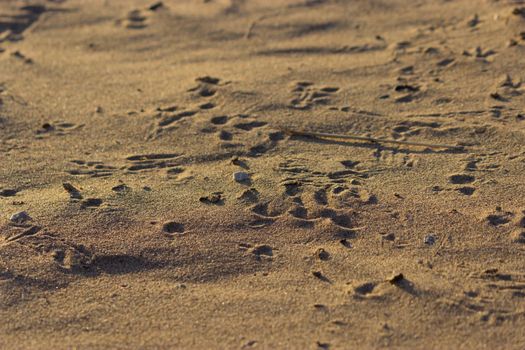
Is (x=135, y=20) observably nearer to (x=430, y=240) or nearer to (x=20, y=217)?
(x=20, y=217)

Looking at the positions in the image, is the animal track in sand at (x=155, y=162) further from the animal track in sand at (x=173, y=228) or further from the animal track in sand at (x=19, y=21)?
the animal track in sand at (x=19, y=21)

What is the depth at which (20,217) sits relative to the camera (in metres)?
3.06

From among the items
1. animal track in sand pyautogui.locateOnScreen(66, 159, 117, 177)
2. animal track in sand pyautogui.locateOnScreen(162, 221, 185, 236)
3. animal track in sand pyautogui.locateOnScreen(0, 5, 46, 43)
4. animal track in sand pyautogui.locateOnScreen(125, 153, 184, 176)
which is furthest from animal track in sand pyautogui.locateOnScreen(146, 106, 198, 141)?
animal track in sand pyautogui.locateOnScreen(0, 5, 46, 43)

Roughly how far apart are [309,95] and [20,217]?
167 cm

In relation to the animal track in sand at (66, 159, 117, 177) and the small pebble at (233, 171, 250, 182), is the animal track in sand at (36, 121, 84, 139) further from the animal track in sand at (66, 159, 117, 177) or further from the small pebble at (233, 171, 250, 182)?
the small pebble at (233, 171, 250, 182)

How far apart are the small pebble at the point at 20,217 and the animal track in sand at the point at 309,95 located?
1.50 metres

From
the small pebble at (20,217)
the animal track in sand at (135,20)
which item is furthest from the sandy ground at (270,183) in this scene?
the animal track in sand at (135,20)

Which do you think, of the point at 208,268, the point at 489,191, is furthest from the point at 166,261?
the point at 489,191

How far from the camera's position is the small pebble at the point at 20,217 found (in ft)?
10.0

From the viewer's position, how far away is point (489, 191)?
3062mm

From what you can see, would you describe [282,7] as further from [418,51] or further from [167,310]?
[167,310]

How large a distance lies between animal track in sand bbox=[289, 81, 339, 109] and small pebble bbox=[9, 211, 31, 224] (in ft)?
4.91

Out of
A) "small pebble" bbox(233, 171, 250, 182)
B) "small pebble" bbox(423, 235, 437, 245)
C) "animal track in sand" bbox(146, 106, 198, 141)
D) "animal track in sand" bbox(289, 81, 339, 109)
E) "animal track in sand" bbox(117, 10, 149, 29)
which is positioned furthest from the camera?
"animal track in sand" bbox(117, 10, 149, 29)

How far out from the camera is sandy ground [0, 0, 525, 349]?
2.53 meters
